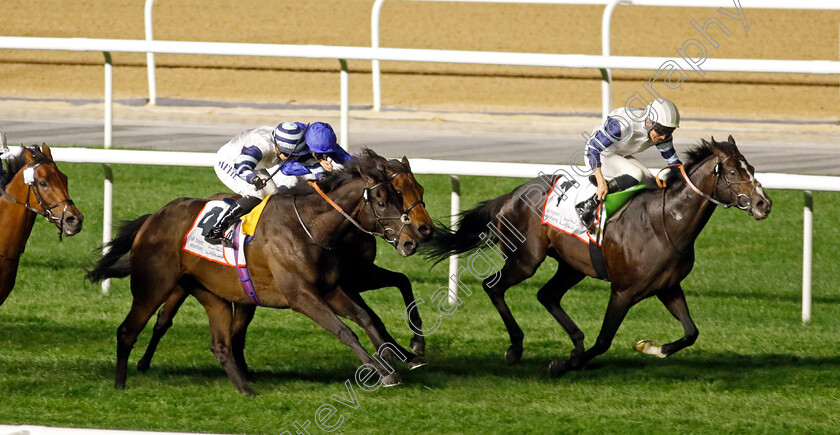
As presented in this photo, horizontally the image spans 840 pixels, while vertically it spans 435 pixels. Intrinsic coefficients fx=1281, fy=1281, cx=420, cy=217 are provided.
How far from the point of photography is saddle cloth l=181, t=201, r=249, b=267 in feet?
19.7

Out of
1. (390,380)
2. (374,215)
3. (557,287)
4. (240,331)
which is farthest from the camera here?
(557,287)

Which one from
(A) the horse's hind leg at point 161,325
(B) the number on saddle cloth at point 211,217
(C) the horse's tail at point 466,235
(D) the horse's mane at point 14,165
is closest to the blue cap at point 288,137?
(B) the number on saddle cloth at point 211,217

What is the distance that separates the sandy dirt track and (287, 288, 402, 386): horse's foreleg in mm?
8461

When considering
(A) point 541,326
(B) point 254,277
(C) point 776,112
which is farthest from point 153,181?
(C) point 776,112

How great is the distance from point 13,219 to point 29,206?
0.35ft

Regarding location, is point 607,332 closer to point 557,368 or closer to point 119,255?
point 557,368

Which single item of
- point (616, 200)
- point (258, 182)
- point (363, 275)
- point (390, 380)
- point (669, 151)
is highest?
point (669, 151)

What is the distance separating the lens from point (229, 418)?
5539 mm

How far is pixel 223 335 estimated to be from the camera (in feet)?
20.2

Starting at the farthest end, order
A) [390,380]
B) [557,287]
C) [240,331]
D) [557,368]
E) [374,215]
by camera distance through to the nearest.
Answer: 1. [557,287]
2. [557,368]
3. [240,331]
4. [374,215]
5. [390,380]

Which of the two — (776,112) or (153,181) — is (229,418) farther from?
(776,112)

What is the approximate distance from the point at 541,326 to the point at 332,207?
2379 millimetres

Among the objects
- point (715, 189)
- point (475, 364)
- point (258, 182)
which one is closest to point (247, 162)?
point (258, 182)

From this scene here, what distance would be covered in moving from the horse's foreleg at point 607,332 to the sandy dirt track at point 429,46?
25.7 feet
